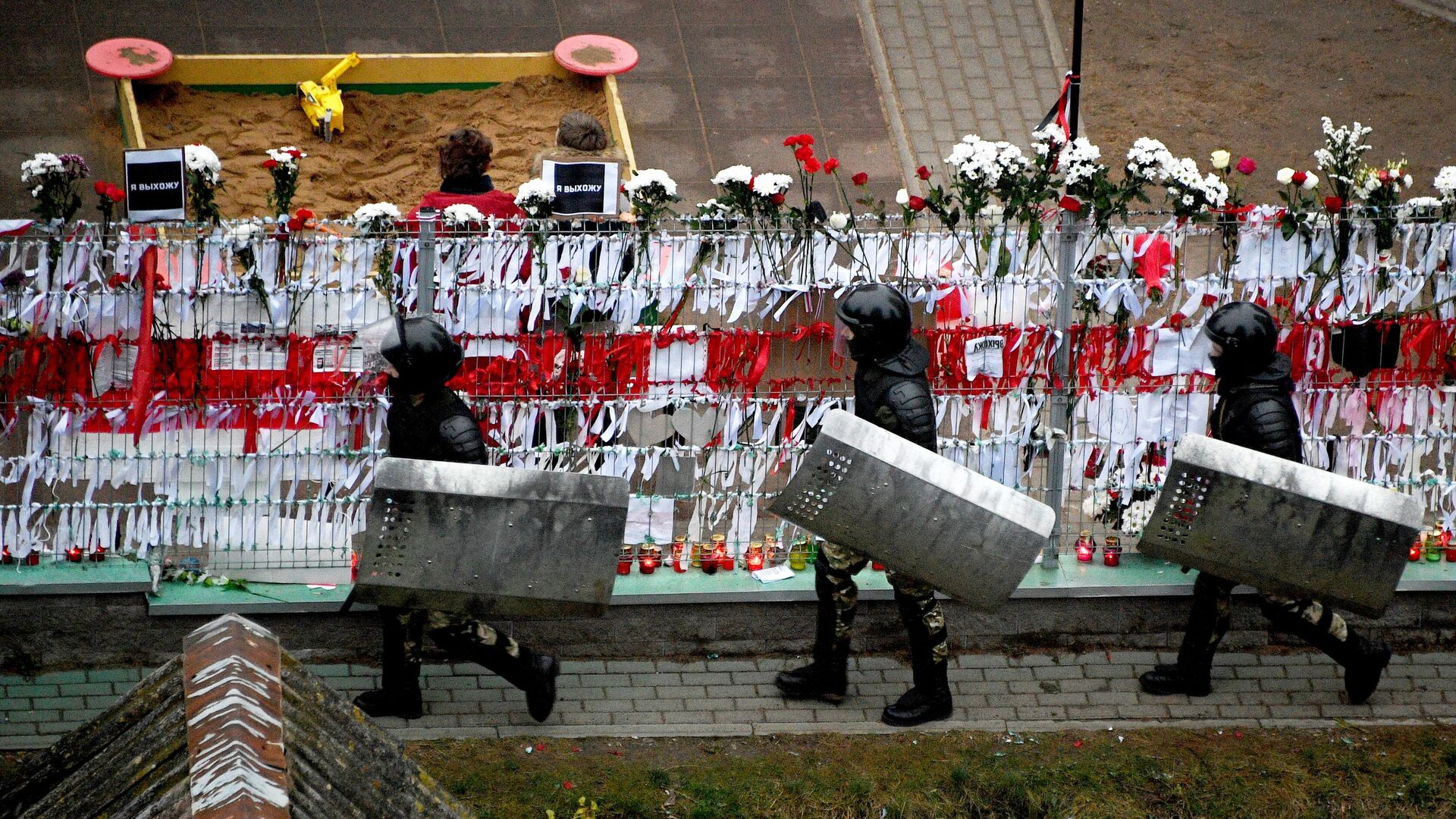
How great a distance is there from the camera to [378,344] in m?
7.80

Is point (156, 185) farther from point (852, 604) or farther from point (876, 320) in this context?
point (852, 604)

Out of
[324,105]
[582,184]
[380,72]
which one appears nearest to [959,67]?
[380,72]

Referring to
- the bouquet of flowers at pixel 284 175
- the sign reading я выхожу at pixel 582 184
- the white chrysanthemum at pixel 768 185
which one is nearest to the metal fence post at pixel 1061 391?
the white chrysanthemum at pixel 768 185

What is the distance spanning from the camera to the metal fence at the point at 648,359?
8.31 meters

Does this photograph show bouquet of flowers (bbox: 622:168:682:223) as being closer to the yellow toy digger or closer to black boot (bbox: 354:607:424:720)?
black boot (bbox: 354:607:424:720)

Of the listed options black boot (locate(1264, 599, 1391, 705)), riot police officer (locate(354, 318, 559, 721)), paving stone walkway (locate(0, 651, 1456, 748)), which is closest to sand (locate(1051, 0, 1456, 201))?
paving stone walkway (locate(0, 651, 1456, 748))

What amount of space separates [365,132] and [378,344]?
7.12m

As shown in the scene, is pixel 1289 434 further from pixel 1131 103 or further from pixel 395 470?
pixel 1131 103

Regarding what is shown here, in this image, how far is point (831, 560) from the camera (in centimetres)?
809

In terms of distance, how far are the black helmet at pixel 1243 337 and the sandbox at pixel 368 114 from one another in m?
6.71

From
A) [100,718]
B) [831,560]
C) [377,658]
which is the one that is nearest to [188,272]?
[377,658]

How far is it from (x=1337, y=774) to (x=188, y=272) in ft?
18.8

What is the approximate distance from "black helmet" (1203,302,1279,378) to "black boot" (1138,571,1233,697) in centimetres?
100

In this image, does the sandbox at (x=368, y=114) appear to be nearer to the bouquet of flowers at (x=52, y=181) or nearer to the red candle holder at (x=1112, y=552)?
the bouquet of flowers at (x=52, y=181)
